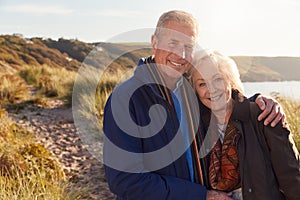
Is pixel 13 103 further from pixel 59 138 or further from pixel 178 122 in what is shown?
pixel 178 122

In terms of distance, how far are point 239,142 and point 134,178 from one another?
1.93 feet

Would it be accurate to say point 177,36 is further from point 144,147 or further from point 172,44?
point 144,147

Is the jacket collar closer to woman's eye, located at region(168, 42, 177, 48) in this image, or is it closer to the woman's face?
the woman's face

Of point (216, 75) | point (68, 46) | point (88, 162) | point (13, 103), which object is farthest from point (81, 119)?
point (68, 46)

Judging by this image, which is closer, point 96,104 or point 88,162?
point 88,162

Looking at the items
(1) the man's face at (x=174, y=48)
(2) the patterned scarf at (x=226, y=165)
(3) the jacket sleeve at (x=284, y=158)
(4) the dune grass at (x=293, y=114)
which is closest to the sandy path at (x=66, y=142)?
(4) the dune grass at (x=293, y=114)

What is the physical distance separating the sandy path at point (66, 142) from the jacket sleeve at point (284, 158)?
2.93 meters

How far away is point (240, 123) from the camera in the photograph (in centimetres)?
233

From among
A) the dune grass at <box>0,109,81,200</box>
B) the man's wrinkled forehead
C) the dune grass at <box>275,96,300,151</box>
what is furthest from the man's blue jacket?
the dune grass at <box>275,96,300,151</box>

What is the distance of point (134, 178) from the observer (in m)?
2.14

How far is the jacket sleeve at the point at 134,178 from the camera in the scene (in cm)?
211

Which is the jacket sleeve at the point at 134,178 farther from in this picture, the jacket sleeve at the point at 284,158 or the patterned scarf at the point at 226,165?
the jacket sleeve at the point at 284,158

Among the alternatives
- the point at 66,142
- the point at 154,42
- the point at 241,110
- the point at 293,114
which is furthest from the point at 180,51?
the point at 66,142

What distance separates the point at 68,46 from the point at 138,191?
5164 cm
